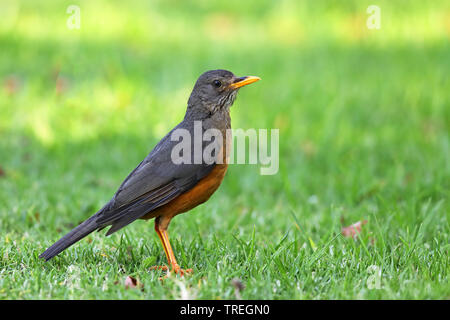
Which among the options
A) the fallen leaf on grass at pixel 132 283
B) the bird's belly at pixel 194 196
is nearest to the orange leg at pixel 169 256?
the bird's belly at pixel 194 196

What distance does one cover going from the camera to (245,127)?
24.6 feet

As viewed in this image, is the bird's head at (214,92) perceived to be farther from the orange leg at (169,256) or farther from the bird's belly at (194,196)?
the orange leg at (169,256)

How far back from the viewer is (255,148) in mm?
7176

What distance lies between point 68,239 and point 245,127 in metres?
4.01

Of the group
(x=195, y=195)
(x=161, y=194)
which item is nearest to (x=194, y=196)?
(x=195, y=195)

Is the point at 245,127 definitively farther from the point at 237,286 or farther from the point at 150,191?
the point at 237,286

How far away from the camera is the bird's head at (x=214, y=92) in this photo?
4.39 m

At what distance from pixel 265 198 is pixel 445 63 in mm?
4711

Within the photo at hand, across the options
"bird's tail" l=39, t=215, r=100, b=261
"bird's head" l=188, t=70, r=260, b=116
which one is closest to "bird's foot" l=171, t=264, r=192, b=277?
"bird's tail" l=39, t=215, r=100, b=261

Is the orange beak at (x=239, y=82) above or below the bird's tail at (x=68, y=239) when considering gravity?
above

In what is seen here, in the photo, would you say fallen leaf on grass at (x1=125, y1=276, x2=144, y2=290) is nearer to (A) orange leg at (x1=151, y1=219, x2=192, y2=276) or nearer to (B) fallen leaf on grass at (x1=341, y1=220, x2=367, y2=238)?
(A) orange leg at (x1=151, y1=219, x2=192, y2=276)

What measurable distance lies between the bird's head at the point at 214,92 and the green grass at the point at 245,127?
948 mm

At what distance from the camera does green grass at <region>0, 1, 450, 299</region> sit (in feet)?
12.1
